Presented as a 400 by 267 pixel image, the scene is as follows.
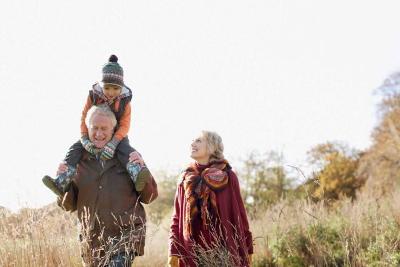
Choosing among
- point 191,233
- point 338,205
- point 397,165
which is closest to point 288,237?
point 338,205

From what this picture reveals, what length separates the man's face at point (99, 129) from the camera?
13.2 feet

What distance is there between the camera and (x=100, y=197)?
3939 mm

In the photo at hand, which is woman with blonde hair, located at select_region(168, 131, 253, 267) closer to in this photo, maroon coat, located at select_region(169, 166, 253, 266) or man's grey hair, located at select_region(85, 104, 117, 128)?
maroon coat, located at select_region(169, 166, 253, 266)

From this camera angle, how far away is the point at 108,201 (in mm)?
3932

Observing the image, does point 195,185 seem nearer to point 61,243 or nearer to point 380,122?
point 61,243

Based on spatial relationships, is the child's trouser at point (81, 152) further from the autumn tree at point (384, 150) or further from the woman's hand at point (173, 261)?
the autumn tree at point (384, 150)

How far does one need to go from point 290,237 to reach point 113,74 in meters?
4.23

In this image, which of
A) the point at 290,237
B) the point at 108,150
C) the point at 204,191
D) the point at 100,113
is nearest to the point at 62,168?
the point at 108,150

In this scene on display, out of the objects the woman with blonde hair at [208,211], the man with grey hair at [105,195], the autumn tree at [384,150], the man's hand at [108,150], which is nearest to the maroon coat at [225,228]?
the woman with blonde hair at [208,211]

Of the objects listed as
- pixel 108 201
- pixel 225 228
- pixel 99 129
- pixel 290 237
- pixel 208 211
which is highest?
pixel 99 129

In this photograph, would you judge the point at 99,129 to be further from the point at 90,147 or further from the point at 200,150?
the point at 200,150

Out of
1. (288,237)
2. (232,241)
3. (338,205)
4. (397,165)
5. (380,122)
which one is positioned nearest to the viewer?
(232,241)

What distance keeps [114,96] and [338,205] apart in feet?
21.5

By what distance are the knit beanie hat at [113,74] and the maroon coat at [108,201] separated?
0.70m
